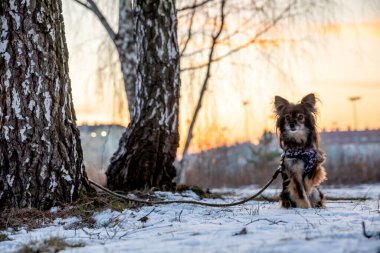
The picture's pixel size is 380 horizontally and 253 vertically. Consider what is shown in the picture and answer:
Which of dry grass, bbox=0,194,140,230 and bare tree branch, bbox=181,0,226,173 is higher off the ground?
bare tree branch, bbox=181,0,226,173

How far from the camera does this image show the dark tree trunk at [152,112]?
7.31m

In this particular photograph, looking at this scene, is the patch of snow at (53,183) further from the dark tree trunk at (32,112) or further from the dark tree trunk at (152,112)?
the dark tree trunk at (152,112)

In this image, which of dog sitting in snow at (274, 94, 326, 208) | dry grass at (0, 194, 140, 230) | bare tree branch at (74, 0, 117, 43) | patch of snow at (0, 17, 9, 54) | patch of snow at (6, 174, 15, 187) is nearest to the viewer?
dry grass at (0, 194, 140, 230)

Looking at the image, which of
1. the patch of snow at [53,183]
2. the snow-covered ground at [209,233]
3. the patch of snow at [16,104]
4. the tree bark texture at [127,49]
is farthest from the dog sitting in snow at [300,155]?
the tree bark texture at [127,49]

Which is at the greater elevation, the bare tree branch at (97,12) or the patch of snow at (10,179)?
the bare tree branch at (97,12)

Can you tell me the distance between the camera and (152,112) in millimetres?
7367

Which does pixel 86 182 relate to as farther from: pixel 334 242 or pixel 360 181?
pixel 360 181

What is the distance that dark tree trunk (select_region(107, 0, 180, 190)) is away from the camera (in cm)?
731

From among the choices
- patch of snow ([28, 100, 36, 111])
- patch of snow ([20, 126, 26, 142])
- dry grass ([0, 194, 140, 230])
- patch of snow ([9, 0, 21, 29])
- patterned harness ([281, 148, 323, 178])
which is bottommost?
dry grass ([0, 194, 140, 230])

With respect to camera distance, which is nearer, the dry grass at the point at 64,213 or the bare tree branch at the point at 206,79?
the dry grass at the point at 64,213

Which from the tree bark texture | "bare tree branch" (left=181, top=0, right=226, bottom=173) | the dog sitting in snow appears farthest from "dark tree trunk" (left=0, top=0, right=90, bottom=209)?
"bare tree branch" (left=181, top=0, right=226, bottom=173)

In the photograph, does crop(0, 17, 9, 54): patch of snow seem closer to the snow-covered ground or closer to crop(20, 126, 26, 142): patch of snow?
crop(20, 126, 26, 142): patch of snow

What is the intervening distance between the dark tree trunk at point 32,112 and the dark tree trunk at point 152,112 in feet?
5.92

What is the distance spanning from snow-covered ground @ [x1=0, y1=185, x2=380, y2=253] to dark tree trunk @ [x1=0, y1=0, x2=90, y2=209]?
0.64m
